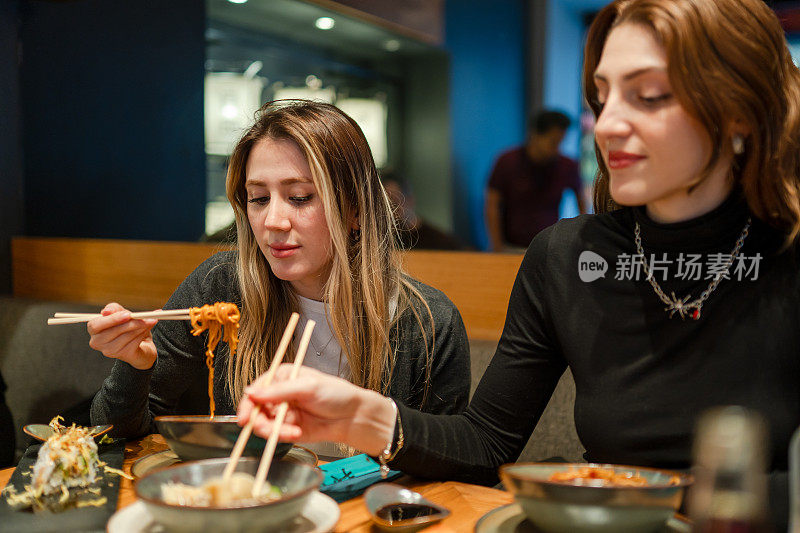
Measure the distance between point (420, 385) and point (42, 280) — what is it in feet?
7.23

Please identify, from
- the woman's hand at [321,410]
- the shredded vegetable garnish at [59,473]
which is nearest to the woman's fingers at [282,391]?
the woman's hand at [321,410]

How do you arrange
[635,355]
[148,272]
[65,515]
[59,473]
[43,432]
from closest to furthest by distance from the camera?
[65,515] → [59,473] → [635,355] → [43,432] → [148,272]

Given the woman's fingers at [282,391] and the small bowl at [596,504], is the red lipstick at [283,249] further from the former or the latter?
the small bowl at [596,504]

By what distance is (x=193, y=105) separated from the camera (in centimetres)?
414

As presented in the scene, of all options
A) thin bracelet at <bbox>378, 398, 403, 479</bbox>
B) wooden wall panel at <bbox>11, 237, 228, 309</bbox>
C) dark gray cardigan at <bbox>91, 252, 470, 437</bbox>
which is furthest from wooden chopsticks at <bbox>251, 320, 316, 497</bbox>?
wooden wall panel at <bbox>11, 237, 228, 309</bbox>

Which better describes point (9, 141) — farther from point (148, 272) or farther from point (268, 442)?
point (268, 442)

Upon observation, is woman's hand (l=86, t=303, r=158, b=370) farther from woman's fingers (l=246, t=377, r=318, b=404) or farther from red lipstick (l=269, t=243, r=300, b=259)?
woman's fingers (l=246, t=377, r=318, b=404)

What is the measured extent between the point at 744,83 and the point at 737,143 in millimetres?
93

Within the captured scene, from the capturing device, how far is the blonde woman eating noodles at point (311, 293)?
1.51 m

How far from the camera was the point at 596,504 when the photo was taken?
777 mm

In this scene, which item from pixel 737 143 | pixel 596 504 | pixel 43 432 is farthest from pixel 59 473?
pixel 737 143

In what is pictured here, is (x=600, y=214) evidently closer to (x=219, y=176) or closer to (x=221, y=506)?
(x=221, y=506)

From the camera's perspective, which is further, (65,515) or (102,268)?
(102,268)

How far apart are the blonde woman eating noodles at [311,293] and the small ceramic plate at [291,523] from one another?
589 millimetres
